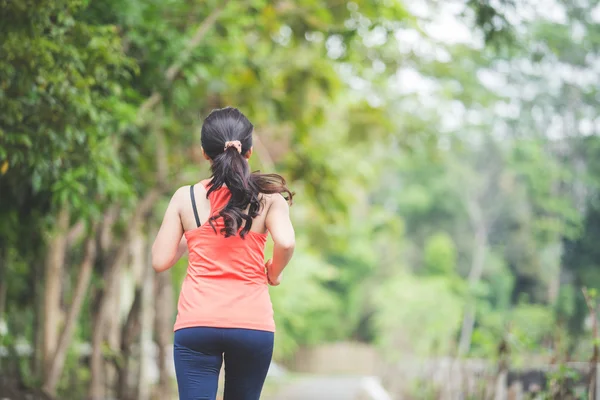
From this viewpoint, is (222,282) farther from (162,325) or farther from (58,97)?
(162,325)

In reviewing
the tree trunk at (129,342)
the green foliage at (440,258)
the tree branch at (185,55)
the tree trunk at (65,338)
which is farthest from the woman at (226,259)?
the green foliage at (440,258)

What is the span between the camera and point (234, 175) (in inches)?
147

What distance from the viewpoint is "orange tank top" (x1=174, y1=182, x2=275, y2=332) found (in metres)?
3.67

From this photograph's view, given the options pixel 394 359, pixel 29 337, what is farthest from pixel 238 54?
pixel 394 359

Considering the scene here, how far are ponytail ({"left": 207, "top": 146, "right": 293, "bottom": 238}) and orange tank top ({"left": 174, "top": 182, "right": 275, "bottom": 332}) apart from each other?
4cm

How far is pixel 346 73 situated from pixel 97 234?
6223mm

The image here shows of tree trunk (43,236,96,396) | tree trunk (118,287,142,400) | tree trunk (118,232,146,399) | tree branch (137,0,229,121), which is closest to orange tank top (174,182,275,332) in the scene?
tree branch (137,0,229,121)

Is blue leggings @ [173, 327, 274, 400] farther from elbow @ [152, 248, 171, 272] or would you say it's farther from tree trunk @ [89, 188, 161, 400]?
tree trunk @ [89, 188, 161, 400]

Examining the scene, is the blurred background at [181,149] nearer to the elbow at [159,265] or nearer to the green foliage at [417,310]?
the elbow at [159,265]

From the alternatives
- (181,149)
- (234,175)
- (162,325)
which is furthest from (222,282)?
(181,149)

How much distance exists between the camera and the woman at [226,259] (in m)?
3.67

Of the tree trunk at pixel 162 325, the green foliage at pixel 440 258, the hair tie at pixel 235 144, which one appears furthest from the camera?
the green foliage at pixel 440 258

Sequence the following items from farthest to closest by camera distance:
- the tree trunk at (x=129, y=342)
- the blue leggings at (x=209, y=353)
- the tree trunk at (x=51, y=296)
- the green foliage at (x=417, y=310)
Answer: the green foliage at (x=417, y=310) < the tree trunk at (x=129, y=342) < the tree trunk at (x=51, y=296) < the blue leggings at (x=209, y=353)

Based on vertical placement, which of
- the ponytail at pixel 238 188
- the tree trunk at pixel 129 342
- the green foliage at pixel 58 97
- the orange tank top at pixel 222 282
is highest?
the green foliage at pixel 58 97
